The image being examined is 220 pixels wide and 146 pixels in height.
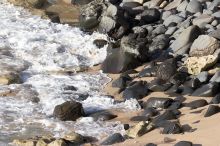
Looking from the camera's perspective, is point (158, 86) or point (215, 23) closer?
point (158, 86)

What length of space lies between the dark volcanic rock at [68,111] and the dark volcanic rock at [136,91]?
4.02 ft

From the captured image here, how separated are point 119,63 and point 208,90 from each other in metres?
2.70

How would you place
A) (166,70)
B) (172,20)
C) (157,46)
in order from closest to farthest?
(166,70) < (157,46) < (172,20)

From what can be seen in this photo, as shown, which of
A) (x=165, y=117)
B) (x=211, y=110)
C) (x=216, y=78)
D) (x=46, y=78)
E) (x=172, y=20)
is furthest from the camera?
(x=172, y=20)

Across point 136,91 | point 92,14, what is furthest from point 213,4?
point 136,91

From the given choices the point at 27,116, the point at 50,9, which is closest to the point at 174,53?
the point at 27,116

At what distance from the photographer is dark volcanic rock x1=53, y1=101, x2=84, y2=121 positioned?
1018 centimetres

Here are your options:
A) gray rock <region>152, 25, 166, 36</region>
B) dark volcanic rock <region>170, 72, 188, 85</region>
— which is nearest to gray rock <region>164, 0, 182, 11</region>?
gray rock <region>152, 25, 166, 36</region>

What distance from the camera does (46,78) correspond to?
12.3m

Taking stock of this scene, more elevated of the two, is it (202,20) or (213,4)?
(213,4)

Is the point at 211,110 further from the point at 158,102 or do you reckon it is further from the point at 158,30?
the point at 158,30

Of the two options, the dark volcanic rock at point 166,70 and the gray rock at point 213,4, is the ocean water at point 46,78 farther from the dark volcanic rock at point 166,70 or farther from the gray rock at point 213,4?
the gray rock at point 213,4

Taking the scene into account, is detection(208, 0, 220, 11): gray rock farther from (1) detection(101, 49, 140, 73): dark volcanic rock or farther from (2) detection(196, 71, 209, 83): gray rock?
(2) detection(196, 71, 209, 83): gray rock

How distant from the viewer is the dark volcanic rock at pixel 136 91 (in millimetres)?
11148
